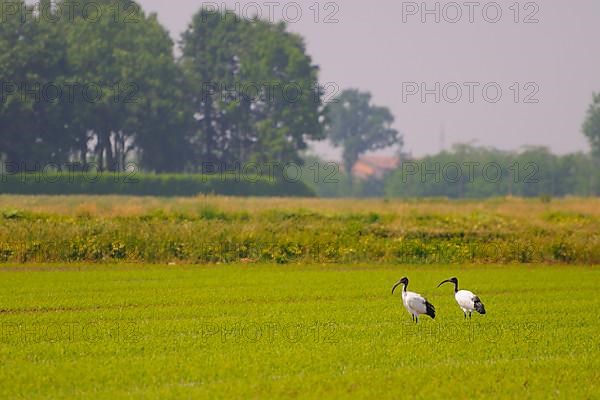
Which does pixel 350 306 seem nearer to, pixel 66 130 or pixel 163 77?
pixel 66 130

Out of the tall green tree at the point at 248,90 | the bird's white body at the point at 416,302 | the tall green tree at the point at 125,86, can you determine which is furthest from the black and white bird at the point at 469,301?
the tall green tree at the point at 248,90

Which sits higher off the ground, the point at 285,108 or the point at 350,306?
the point at 285,108

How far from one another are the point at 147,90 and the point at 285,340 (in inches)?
3670

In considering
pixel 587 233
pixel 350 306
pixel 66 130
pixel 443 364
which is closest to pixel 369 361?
pixel 443 364

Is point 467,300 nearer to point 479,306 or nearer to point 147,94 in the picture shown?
point 479,306

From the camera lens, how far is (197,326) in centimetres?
2098

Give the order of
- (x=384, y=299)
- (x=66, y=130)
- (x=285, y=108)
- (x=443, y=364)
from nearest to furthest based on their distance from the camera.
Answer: (x=443, y=364) → (x=384, y=299) → (x=66, y=130) → (x=285, y=108)

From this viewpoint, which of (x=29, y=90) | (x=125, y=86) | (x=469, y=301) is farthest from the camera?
(x=125, y=86)

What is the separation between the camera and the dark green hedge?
8831 centimetres

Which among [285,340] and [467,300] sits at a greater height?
[467,300]

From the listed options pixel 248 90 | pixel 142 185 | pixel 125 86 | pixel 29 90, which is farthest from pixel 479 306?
pixel 248 90

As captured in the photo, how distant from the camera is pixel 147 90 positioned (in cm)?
10981

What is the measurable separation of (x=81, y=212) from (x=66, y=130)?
55.1 meters

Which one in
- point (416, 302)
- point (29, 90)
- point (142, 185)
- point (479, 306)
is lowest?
point (479, 306)
